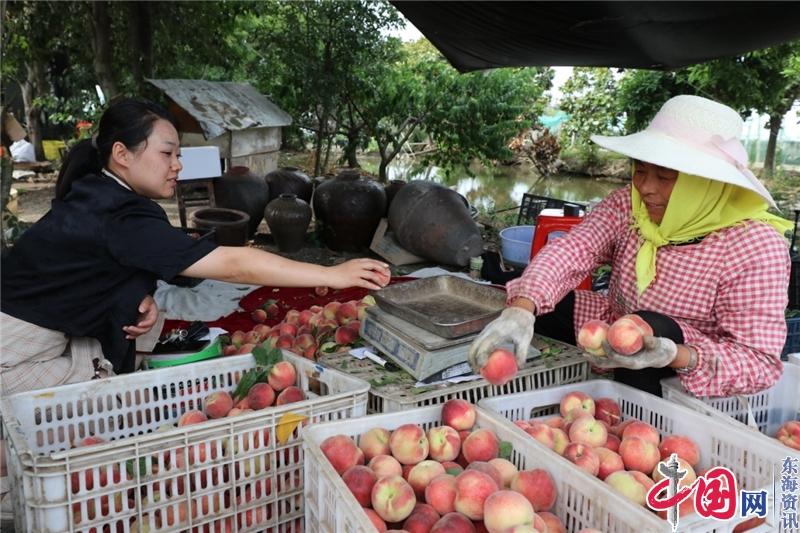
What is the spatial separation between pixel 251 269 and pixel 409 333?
1.56ft

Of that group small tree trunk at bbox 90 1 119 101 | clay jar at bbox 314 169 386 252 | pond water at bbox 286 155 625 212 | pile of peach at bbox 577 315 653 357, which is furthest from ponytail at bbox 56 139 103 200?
pond water at bbox 286 155 625 212

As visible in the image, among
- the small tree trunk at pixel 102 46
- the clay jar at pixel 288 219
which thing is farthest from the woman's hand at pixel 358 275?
the small tree trunk at pixel 102 46

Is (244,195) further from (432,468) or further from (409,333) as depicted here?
(432,468)

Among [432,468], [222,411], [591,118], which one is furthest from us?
[591,118]

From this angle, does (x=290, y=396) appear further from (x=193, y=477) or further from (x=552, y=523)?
(x=552, y=523)

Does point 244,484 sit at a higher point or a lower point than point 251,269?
lower

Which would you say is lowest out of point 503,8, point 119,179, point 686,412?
point 686,412

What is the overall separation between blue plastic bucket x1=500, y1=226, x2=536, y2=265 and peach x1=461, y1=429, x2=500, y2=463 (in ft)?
9.16

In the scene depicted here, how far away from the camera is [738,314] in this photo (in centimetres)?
169

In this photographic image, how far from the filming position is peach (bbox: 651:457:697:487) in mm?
1290

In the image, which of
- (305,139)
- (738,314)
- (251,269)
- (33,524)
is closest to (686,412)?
(738,314)

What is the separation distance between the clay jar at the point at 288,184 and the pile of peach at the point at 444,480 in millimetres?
5561

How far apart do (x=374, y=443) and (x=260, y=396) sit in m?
0.43

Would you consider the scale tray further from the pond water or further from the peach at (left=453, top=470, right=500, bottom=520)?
the pond water
